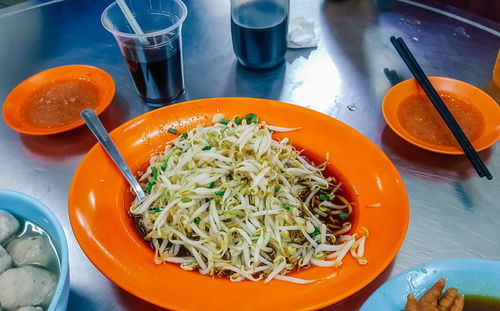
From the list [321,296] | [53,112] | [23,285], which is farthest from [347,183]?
[53,112]

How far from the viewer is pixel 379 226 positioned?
1412 millimetres

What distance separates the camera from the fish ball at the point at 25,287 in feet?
3.51

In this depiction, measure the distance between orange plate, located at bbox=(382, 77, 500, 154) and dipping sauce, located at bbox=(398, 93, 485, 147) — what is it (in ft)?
0.07

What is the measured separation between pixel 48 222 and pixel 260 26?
1306 millimetres

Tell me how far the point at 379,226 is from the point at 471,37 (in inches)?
61.4

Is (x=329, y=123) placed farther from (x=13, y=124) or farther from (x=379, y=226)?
(x=13, y=124)

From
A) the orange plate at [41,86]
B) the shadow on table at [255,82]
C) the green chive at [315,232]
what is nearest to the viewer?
the green chive at [315,232]

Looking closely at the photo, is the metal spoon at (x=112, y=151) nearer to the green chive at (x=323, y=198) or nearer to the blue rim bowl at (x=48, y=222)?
the blue rim bowl at (x=48, y=222)

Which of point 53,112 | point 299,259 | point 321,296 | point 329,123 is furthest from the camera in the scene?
point 53,112

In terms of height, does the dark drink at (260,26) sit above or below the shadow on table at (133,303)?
above

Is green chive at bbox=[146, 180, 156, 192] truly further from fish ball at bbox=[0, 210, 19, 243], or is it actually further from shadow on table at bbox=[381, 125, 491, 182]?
shadow on table at bbox=[381, 125, 491, 182]

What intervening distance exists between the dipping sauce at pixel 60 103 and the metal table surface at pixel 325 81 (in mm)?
78

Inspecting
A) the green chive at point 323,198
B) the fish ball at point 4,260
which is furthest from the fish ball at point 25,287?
the green chive at point 323,198

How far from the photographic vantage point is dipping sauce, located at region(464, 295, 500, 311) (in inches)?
44.3
